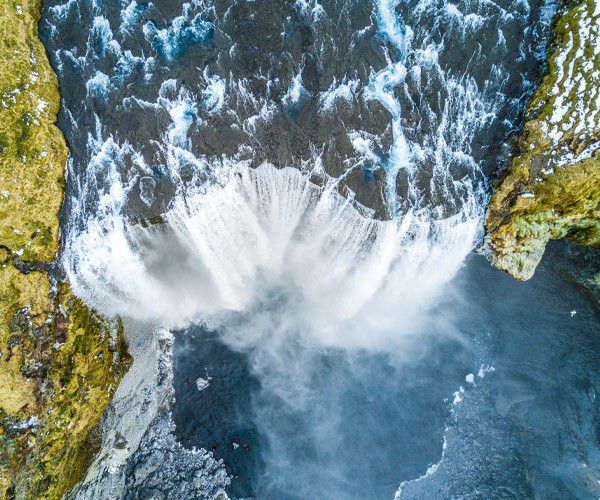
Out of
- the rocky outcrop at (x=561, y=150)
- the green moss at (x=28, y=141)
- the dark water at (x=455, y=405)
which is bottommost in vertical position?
the dark water at (x=455, y=405)

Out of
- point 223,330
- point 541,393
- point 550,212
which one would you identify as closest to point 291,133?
point 223,330

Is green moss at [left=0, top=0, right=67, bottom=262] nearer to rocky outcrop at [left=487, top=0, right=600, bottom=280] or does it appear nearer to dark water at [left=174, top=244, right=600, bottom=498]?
dark water at [left=174, top=244, right=600, bottom=498]

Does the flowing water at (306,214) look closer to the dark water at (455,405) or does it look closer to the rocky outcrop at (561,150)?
the dark water at (455,405)

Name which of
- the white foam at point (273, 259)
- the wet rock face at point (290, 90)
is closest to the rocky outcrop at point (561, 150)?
the wet rock face at point (290, 90)

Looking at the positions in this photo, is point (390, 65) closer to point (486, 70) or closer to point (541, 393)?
point (486, 70)

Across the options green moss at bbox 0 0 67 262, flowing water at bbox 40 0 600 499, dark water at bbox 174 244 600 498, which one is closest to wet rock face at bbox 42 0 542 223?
flowing water at bbox 40 0 600 499

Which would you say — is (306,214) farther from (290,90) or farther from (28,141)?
(28,141)

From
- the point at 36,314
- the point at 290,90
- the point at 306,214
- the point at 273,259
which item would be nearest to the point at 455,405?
the point at 273,259
